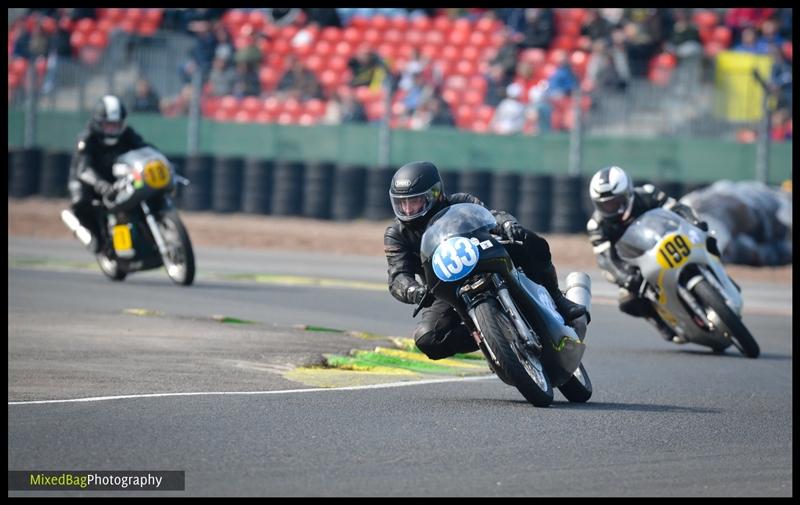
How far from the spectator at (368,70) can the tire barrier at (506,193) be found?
11.4 ft

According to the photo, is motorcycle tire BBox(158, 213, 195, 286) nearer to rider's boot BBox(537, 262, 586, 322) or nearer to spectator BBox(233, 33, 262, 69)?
rider's boot BBox(537, 262, 586, 322)

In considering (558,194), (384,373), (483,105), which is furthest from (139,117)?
(384,373)

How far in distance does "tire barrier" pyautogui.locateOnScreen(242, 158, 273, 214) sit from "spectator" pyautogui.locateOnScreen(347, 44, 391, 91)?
2.25 m

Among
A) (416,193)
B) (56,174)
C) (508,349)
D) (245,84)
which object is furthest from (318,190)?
(508,349)

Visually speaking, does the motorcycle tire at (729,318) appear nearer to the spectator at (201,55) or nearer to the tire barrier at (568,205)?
the tire barrier at (568,205)

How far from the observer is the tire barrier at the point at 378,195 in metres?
22.3

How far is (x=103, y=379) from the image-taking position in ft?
28.0

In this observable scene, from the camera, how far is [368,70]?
24.2m

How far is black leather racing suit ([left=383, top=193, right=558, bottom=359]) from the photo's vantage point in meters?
8.24

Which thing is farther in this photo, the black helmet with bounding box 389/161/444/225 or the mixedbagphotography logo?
the black helmet with bounding box 389/161/444/225

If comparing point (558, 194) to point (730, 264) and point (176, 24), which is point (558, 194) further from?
point (176, 24)

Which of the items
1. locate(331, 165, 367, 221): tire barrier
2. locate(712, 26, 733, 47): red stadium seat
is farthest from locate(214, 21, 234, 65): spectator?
locate(712, 26, 733, 47): red stadium seat

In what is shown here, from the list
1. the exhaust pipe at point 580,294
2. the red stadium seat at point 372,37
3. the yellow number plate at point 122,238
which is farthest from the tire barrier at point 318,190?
the exhaust pipe at point 580,294

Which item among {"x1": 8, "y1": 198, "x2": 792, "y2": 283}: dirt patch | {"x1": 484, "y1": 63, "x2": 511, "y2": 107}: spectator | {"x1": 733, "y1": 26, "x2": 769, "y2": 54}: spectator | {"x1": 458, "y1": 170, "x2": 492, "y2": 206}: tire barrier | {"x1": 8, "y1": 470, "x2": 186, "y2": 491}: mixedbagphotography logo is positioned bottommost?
{"x1": 8, "y1": 198, "x2": 792, "y2": 283}: dirt patch
